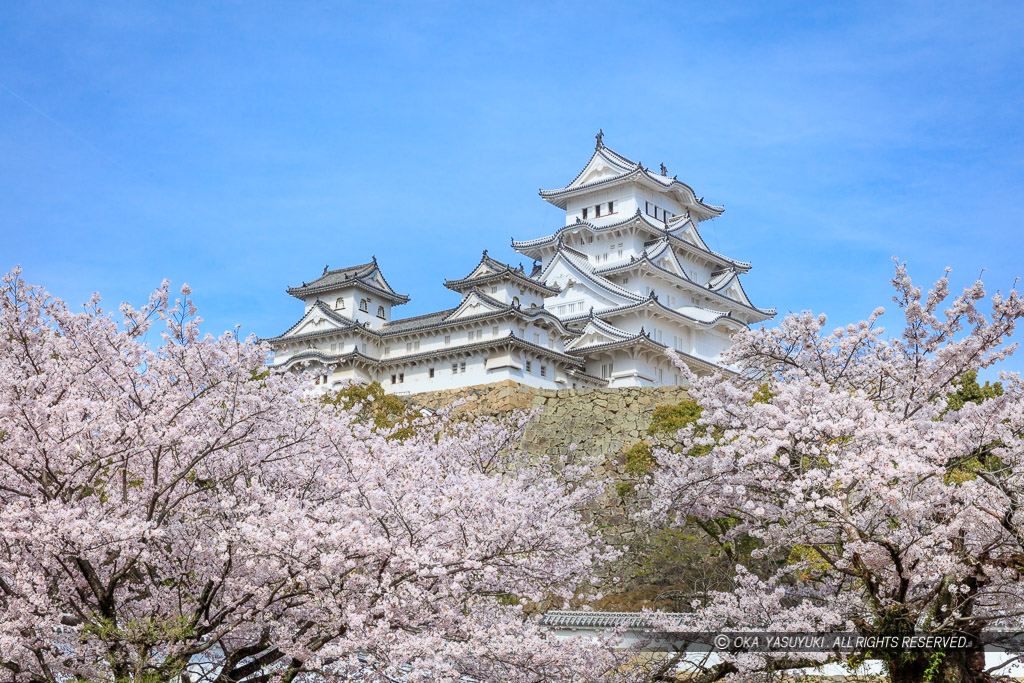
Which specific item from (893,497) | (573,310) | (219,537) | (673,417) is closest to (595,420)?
(673,417)

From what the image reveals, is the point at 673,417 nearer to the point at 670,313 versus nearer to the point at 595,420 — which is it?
the point at 595,420

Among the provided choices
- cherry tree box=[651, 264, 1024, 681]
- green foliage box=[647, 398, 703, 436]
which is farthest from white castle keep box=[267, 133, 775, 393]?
cherry tree box=[651, 264, 1024, 681]

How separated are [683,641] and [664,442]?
41.2 feet

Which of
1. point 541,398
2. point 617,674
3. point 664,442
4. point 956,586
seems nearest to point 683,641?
point 617,674

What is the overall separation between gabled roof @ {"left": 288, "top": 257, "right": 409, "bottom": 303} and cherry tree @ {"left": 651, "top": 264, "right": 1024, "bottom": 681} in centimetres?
3215

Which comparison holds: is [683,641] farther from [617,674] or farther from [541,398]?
[541,398]

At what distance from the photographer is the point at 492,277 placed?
4009cm

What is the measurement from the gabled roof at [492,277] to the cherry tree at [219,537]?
3026 cm

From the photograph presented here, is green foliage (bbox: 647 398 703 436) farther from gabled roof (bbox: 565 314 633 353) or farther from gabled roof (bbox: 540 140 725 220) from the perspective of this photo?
gabled roof (bbox: 540 140 725 220)

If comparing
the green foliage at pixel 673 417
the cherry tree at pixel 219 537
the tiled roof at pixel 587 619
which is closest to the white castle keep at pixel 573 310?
the green foliage at pixel 673 417

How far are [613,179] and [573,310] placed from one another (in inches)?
290

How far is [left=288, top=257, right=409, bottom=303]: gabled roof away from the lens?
42.3m

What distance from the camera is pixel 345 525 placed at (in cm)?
812

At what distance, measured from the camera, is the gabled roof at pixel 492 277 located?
40062 mm
